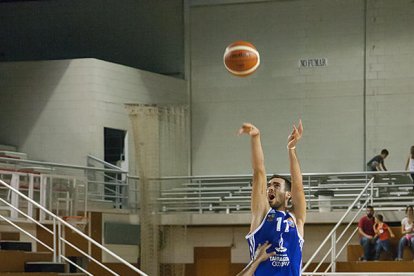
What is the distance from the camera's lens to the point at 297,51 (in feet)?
80.3

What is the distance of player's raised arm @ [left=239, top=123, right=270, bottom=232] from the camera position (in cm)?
643

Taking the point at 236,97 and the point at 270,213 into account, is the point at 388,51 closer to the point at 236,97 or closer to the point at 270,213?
the point at 236,97

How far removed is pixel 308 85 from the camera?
2448 cm

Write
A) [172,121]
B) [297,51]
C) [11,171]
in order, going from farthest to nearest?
1. [297,51]
2. [172,121]
3. [11,171]

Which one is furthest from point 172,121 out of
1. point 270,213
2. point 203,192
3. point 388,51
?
point 270,213

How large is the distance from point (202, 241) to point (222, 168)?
13.5 ft

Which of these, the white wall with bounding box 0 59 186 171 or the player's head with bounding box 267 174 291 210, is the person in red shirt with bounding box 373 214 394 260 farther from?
the player's head with bounding box 267 174 291 210

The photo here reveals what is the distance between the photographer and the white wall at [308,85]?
23.9 m

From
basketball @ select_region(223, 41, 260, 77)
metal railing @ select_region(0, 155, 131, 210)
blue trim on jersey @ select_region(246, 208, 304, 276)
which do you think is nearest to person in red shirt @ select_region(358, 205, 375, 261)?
metal railing @ select_region(0, 155, 131, 210)

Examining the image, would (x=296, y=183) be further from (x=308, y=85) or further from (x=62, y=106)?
(x=308, y=85)

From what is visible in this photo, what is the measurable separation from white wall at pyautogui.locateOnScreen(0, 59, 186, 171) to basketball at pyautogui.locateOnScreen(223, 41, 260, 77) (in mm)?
8844

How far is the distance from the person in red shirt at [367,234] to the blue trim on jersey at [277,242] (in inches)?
490

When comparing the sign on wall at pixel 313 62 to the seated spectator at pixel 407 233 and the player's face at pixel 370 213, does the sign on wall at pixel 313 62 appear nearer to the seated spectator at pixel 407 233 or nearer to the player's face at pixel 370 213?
the player's face at pixel 370 213

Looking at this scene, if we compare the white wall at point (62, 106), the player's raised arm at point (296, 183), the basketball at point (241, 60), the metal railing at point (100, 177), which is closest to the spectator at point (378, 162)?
the metal railing at point (100, 177)
